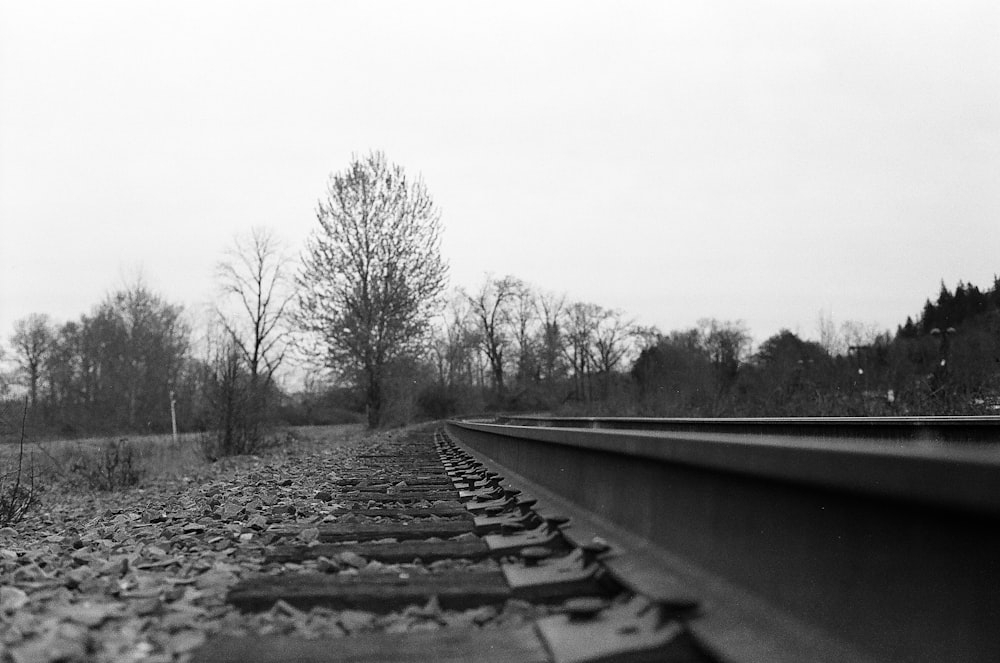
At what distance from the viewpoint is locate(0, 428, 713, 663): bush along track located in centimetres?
210

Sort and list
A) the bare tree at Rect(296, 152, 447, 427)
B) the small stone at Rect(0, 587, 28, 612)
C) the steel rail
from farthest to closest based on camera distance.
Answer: the bare tree at Rect(296, 152, 447, 427)
the small stone at Rect(0, 587, 28, 612)
the steel rail

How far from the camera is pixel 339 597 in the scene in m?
Result: 2.61

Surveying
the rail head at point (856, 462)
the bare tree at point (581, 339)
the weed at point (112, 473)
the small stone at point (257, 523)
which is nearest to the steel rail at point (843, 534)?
the rail head at point (856, 462)

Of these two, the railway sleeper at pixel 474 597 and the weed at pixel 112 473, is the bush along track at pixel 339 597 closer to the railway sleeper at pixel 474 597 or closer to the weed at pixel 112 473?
the railway sleeper at pixel 474 597

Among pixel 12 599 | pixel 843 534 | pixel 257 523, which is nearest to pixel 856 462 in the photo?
pixel 843 534

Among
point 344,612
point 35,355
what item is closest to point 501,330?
point 35,355

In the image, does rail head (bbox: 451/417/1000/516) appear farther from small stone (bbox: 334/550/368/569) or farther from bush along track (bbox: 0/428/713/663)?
small stone (bbox: 334/550/368/569)

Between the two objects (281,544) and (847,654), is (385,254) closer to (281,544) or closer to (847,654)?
(281,544)

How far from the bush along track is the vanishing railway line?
0.01 metres

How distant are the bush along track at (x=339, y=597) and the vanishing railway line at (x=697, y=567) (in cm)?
1

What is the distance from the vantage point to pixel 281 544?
3.89 meters

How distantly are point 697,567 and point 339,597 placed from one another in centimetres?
119

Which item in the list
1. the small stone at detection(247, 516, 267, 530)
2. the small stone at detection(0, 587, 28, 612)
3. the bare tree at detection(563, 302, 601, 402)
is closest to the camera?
the small stone at detection(0, 587, 28, 612)

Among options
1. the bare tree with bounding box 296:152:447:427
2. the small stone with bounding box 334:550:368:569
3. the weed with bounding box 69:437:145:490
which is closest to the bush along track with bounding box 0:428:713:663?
the small stone with bounding box 334:550:368:569
